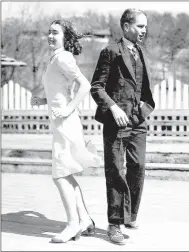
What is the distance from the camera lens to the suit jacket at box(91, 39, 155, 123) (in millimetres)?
4406

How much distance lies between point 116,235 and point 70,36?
4.83 ft

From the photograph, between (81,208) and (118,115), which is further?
(81,208)

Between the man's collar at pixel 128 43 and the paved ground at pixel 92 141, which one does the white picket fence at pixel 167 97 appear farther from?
the man's collar at pixel 128 43

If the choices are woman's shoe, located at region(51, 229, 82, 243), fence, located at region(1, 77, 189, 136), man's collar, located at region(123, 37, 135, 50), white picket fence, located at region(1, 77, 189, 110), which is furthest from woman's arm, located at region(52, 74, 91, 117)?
white picket fence, located at region(1, 77, 189, 110)

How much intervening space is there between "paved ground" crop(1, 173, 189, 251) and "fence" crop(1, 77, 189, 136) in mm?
4651

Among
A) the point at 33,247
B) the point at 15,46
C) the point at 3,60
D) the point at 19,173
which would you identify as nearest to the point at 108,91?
the point at 33,247

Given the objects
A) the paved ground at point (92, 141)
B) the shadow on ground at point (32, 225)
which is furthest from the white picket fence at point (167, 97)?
the shadow on ground at point (32, 225)

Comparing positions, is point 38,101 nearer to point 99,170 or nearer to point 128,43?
point 128,43

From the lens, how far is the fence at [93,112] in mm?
12641

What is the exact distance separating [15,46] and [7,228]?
18.5 metres

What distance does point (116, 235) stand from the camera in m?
4.41

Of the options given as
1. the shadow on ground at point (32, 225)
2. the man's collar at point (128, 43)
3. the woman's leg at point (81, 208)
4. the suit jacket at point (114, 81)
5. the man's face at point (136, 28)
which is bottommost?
the shadow on ground at point (32, 225)

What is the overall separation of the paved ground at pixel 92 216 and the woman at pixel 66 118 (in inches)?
10.2

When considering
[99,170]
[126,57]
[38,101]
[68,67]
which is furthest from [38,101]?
[99,170]
